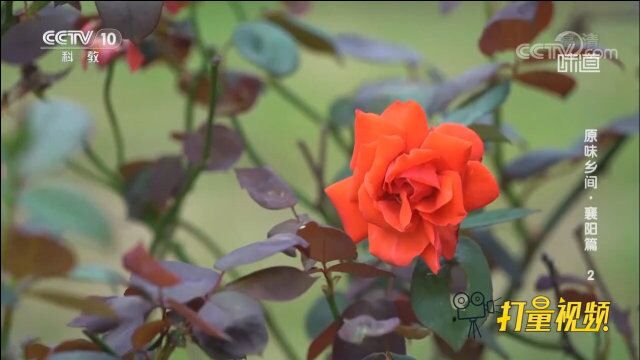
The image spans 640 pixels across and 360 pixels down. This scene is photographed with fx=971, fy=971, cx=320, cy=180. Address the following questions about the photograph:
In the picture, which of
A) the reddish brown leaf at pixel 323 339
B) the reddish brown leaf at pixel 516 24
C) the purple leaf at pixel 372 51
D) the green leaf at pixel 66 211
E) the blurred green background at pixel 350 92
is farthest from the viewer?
the blurred green background at pixel 350 92

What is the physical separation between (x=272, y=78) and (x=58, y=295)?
51cm

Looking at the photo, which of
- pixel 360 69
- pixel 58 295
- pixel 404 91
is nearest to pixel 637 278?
pixel 404 91

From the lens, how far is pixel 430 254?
1.58 ft

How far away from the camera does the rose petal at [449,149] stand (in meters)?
0.47

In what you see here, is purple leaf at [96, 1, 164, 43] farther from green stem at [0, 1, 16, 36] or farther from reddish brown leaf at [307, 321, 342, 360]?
reddish brown leaf at [307, 321, 342, 360]

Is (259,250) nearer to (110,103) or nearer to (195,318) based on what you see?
(195,318)

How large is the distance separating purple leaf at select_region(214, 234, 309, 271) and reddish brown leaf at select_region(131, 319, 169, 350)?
0.04 meters

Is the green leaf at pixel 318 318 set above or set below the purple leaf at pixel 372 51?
below

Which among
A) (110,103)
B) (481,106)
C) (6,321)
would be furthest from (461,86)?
(6,321)

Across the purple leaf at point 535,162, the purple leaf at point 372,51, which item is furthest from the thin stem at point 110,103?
the purple leaf at point 535,162

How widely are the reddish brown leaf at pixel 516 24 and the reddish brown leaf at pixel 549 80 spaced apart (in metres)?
0.03

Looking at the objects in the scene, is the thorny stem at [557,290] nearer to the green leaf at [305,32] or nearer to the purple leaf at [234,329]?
the purple leaf at [234,329]

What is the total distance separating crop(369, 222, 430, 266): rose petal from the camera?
48 centimetres

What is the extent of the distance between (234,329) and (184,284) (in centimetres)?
3
